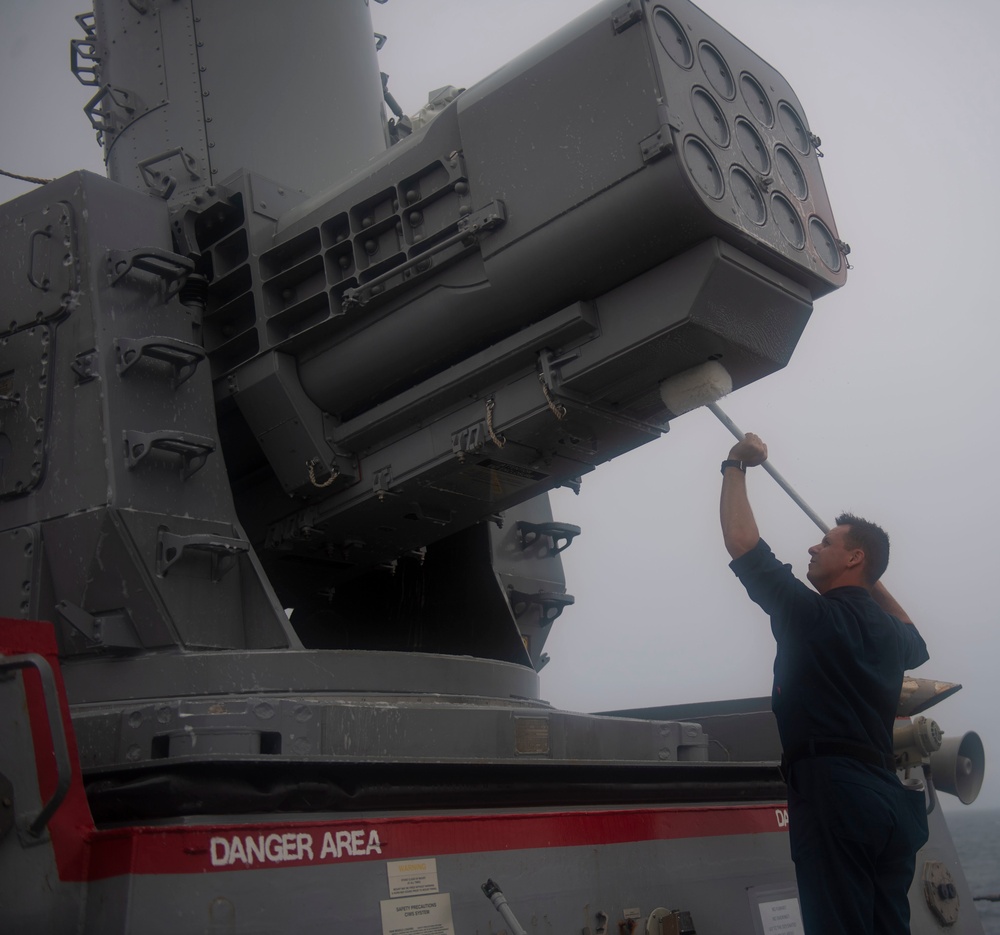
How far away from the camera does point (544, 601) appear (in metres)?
6.59

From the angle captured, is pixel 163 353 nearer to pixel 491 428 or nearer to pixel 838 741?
pixel 491 428

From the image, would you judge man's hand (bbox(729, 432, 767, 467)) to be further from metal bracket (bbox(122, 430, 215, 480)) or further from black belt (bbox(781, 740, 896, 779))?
metal bracket (bbox(122, 430, 215, 480))

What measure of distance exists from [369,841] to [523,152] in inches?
100

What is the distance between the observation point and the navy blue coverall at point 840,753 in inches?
142

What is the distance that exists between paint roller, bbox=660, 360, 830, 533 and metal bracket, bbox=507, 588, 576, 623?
1.80 metres

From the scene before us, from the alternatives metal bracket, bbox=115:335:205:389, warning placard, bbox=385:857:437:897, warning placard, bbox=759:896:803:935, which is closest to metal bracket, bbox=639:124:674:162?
metal bracket, bbox=115:335:205:389

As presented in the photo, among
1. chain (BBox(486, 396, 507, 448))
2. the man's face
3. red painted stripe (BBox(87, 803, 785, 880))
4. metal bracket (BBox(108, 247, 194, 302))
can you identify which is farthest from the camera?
metal bracket (BBox(108, 247, 194, 302))

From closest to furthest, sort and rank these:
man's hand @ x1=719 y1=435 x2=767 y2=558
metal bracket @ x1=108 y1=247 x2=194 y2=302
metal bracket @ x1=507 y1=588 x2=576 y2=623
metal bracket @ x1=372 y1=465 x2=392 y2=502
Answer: man's hand @ x1=719 y1=435 x2=767 y2=558, metal bracket @ x1=108 y1=247 x2=194 y2=302, metal bracket @ x1=372 y1=465 x2=392 y2=502, metal bracket @ x1=507 y1=588 x2=576 y2=623

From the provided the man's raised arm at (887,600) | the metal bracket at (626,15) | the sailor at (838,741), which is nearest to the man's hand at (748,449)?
the sailor at (838,741)

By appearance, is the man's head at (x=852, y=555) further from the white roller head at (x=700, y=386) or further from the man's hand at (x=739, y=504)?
the white roller head at (x=700, y=386)

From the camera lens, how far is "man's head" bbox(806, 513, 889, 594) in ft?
13.3

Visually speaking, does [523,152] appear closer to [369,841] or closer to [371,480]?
[371,480]

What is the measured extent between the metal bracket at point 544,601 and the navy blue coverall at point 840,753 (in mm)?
2633

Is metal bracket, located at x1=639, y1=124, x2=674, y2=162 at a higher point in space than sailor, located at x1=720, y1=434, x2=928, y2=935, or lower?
higher
